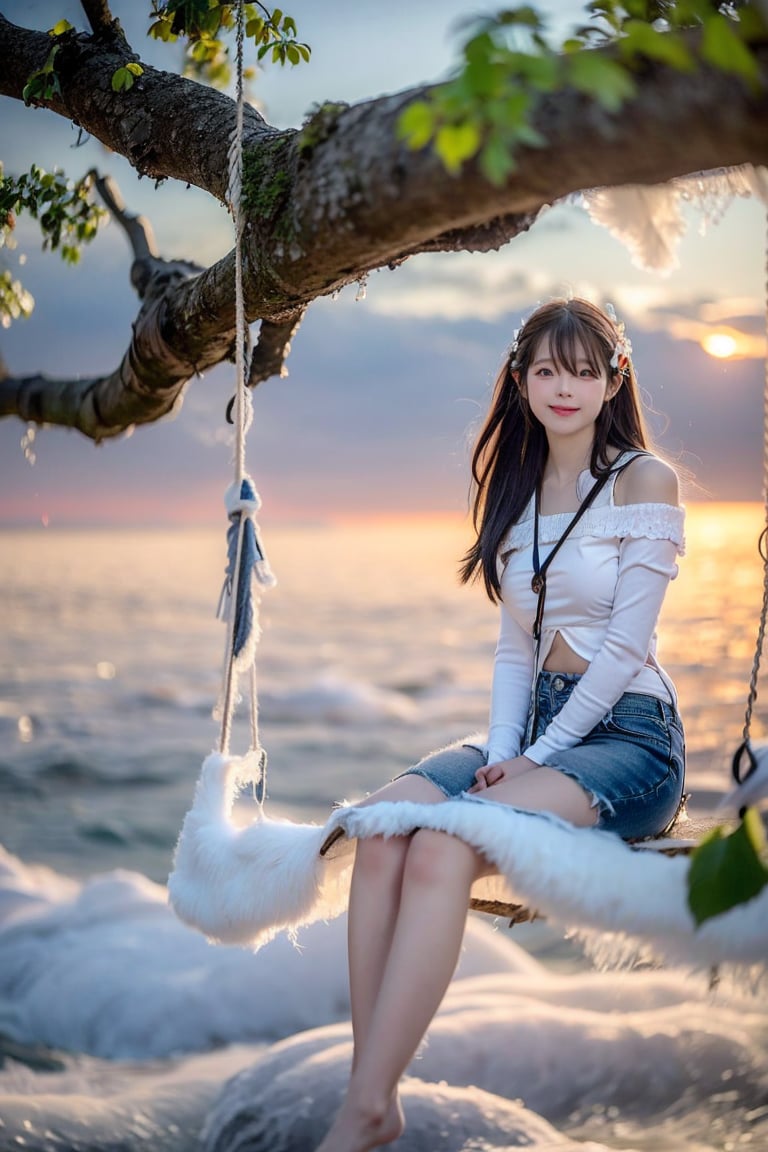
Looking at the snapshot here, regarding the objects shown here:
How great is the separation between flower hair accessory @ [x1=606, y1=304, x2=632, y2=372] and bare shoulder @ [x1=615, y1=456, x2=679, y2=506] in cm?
24

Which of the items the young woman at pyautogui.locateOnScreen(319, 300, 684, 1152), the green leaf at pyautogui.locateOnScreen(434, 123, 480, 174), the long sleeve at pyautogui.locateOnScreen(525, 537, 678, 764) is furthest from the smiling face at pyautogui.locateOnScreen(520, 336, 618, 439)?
the green leaf at pyautogui.locateOnScreen(434, 123, 480, 174)

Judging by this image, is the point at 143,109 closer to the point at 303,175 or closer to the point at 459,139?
the point at 303,175

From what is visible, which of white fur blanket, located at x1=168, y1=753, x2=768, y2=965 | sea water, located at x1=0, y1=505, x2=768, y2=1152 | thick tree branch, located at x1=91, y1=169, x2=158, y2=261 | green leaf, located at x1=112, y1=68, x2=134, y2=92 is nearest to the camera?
white fur blanket, located at x1=168, y1=753, x2=768, y2=965

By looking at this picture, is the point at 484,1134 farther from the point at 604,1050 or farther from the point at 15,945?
the point at 15,945

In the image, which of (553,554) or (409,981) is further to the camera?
(553,554)

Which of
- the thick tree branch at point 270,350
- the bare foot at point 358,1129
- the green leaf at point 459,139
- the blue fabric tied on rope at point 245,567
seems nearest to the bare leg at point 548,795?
the bare foot at point 358,1129

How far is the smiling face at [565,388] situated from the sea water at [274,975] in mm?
363

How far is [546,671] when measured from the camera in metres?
2.48

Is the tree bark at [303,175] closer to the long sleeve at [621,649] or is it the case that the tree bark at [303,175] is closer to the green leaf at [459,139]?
the green leaf at [459,139]

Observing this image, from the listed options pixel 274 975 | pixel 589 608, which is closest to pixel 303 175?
pixel 589 608

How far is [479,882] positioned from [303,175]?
53.1 inches

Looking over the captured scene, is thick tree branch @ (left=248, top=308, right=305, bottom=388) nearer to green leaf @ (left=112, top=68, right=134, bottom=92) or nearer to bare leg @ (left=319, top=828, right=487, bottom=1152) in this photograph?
green leaf @ (left=112, top=68, right=134, bottom=92)

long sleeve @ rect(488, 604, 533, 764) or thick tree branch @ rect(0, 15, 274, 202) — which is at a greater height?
thick tree branch @ rect(0, 15, 274, 202)

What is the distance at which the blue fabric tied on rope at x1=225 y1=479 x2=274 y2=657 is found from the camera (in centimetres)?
239
